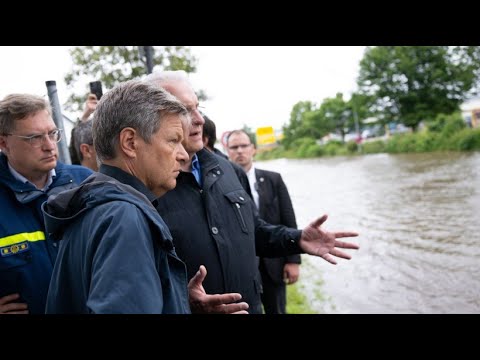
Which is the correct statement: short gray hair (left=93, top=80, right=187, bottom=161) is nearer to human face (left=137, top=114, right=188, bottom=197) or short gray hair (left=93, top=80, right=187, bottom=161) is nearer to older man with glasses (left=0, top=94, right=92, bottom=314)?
human face (left=137, top=114, right=188, bottom=197)

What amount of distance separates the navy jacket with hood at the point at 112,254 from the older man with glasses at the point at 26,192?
87cm

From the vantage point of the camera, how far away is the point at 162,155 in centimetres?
163

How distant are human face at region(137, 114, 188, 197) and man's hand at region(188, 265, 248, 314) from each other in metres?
0.43

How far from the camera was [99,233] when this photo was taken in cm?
128

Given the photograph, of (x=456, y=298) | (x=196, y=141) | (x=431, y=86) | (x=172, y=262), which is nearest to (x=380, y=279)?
(x=456, y=298)

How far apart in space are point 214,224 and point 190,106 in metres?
0.69

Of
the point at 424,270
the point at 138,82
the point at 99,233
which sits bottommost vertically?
the point at 424,270

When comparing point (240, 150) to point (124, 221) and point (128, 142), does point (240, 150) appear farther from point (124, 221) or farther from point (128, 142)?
point (124, 221)

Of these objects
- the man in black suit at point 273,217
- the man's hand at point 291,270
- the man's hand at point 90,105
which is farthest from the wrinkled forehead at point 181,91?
the man's hand at point 291,270

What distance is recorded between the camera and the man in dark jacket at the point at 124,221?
1211mm

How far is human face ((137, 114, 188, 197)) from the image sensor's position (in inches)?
63.4

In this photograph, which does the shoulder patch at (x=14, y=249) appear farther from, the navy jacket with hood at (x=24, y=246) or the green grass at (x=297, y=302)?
the green grass at (x=297, y=302)
